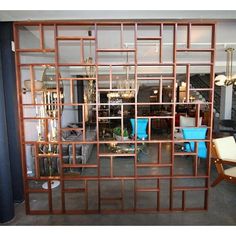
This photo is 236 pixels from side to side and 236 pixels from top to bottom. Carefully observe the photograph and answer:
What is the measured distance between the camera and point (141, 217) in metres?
2.10

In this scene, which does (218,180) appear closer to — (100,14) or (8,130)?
(100,14)

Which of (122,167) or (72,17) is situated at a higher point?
(72,17)

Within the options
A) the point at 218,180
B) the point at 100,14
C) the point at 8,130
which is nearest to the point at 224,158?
the point at 218,180

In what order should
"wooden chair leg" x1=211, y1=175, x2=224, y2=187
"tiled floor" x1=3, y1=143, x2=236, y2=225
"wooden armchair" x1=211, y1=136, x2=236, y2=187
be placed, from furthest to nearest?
1. "wooden chair leg" x1=211, y1=175, x2=224, y2=187
2. "wooden armchair" x1=211, y1=136, x2=236, y2=187
3. "tiled floor" x1=3, y1=143, x2=236, y2=225

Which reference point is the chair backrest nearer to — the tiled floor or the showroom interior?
the showroom interior

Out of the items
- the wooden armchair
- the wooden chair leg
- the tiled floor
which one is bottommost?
the tiled floor

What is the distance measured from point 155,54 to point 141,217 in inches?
126

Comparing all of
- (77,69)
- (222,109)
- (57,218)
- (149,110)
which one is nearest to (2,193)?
(57,218)

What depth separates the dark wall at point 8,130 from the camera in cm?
195

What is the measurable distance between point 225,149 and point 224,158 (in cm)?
17

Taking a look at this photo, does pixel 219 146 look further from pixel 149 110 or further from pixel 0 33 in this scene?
pixel 149 110

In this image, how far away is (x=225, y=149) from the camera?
108 inches

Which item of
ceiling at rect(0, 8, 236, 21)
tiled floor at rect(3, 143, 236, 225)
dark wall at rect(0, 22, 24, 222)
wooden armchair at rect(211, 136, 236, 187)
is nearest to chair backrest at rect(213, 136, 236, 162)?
wooden armchair at rect(211, 136, 236, 187)

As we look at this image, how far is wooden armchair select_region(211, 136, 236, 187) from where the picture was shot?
98.3 inches
